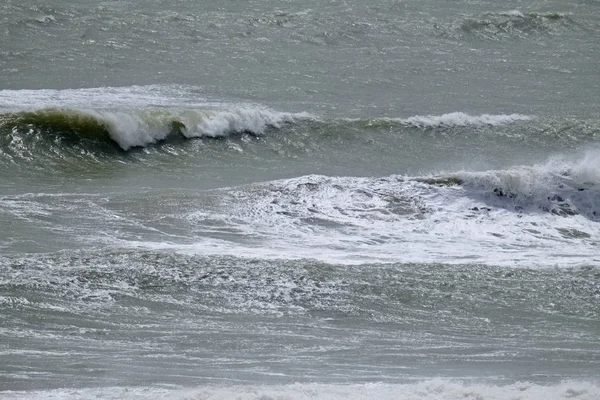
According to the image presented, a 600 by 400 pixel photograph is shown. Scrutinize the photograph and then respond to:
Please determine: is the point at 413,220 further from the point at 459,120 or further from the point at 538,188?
the point at 459,120

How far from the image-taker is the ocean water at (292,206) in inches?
349

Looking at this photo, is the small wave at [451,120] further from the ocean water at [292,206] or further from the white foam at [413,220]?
the white foam at [413,220]

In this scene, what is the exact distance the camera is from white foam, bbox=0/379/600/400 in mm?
7922

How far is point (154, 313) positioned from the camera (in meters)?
9.57

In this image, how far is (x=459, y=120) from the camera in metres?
17.7

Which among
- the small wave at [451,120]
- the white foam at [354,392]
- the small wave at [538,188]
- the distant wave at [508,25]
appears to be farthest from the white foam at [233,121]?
the white foam at [354,392]

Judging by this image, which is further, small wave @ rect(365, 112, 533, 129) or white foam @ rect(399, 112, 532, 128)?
white foam @ rect(399, 112, 532, 128)

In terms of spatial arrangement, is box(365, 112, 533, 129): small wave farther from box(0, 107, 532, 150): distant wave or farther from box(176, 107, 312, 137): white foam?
box(176, 107, 312, 137): white foam

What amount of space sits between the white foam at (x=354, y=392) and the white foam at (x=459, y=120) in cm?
915

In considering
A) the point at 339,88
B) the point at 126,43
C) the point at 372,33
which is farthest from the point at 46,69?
the point at 372,33

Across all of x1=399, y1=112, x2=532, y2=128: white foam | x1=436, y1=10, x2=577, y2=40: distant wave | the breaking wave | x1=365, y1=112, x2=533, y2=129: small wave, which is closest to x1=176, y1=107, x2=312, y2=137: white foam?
the breaking wave

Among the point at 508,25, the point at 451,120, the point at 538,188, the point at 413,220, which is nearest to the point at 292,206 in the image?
the point at 413,220

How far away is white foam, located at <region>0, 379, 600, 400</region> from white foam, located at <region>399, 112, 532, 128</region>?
915 cm

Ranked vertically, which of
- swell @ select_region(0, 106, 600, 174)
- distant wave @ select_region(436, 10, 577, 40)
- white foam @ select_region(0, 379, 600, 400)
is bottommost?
white foam @ select_region(0, 379, 600, 400)
